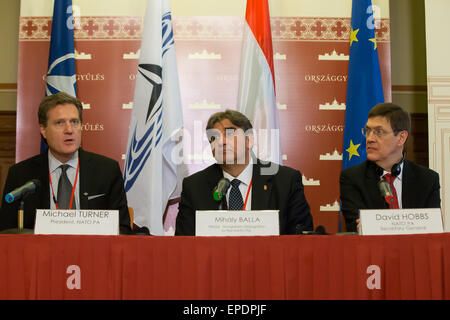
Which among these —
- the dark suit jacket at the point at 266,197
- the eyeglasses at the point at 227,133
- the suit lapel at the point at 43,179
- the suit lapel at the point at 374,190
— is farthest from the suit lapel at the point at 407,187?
the suit lapel at the point at 43,179

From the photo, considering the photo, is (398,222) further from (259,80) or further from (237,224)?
(259,80)

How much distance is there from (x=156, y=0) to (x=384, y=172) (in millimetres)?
2403

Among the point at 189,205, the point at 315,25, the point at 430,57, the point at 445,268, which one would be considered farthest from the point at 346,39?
the point at 445,268

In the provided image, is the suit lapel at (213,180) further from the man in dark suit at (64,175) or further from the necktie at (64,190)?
the necktie at (64,190)

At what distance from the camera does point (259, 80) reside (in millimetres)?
4395

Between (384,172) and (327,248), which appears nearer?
(327,248)

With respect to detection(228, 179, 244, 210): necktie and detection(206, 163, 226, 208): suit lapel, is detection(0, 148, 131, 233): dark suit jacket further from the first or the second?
detection(228, 179, 244, 210): necktie

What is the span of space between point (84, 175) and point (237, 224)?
1.25 metres

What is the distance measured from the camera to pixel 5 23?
495 cm

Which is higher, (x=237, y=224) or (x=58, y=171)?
(x=58, y=171)

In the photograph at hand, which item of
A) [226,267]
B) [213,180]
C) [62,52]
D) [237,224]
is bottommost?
[226,267]

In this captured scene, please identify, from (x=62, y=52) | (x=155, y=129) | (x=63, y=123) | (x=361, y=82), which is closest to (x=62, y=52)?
(x=62, y=52)

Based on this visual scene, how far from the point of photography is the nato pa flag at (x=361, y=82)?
4.36 metres
